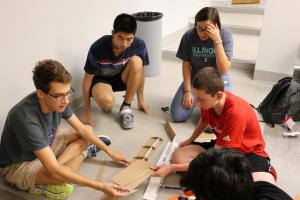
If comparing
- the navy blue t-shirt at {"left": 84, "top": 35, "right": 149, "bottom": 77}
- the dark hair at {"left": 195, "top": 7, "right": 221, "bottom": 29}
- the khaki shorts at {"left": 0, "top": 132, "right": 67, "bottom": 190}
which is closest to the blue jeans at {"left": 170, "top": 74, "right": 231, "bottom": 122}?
the navy blue t-shirt at {"left": 84, "top": 35, "right": 149, "bottom": 77}

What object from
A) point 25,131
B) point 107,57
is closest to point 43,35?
point 107,57

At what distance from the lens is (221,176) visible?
802mm

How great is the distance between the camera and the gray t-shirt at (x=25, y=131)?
4.75ft

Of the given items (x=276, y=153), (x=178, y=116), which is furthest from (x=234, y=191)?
(x=178, y=116)

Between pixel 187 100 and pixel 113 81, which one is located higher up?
pixel 113 81

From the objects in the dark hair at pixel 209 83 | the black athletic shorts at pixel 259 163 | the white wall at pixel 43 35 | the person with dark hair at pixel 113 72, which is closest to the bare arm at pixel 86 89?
the person with dark hair at pixel 113 72

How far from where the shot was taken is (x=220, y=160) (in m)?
0.83

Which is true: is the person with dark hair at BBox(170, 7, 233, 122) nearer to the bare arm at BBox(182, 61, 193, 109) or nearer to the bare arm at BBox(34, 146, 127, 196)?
the bare arm at BBox(182, 61, 193, 109)

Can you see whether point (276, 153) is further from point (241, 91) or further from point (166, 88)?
point (166, 88)

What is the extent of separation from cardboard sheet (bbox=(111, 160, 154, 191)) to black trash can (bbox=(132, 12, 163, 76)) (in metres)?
1.64

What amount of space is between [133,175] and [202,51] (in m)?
1.14

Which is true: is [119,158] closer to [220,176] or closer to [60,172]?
[60,172]

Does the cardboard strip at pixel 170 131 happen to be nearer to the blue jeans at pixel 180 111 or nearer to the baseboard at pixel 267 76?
the blue jeans at pixel 180 111

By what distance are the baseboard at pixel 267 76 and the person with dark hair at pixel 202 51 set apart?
924 millimetres
